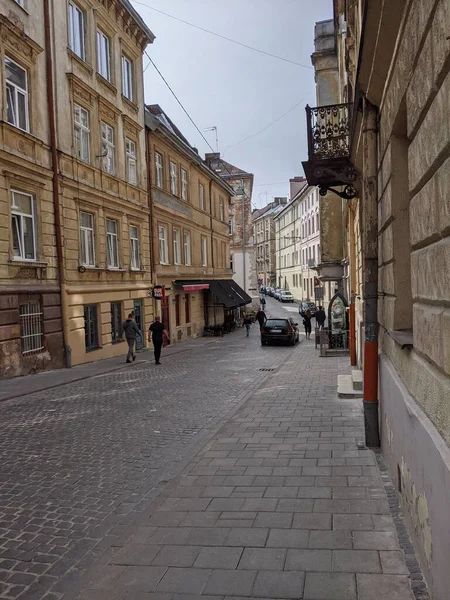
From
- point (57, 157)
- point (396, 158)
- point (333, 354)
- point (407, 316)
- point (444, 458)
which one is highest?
point (57, 157)

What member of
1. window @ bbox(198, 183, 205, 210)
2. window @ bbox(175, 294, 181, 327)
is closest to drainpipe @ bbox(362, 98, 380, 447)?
window @ bbox(175, 294, 181, 327)

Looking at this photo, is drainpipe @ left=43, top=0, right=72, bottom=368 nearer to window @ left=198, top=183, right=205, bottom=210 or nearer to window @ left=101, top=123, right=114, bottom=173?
window @ left=101, top=123, right=114, bottom=173

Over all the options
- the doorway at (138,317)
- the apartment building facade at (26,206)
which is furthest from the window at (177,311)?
the apartment building facade at (26,206)

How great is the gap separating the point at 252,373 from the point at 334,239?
360 inches

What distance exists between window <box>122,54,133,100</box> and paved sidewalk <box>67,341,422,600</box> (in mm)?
18741

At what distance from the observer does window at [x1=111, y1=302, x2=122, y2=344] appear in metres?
20.1

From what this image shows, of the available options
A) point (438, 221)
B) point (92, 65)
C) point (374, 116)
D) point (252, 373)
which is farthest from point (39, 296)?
point (438, 221)

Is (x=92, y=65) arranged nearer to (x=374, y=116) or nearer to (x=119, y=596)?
(x=374, y=116)

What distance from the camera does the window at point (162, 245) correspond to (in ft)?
84.3

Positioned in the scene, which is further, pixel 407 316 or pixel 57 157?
pixel 57 157

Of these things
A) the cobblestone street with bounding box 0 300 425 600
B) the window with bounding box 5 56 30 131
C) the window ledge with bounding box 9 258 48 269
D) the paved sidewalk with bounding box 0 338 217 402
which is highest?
the window with bounding box 5 56 30 131

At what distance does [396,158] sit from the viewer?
4742mm

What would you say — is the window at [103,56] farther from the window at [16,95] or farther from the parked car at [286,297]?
the parked car at [286,297]

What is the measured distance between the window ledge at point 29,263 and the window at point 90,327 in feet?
10.1
